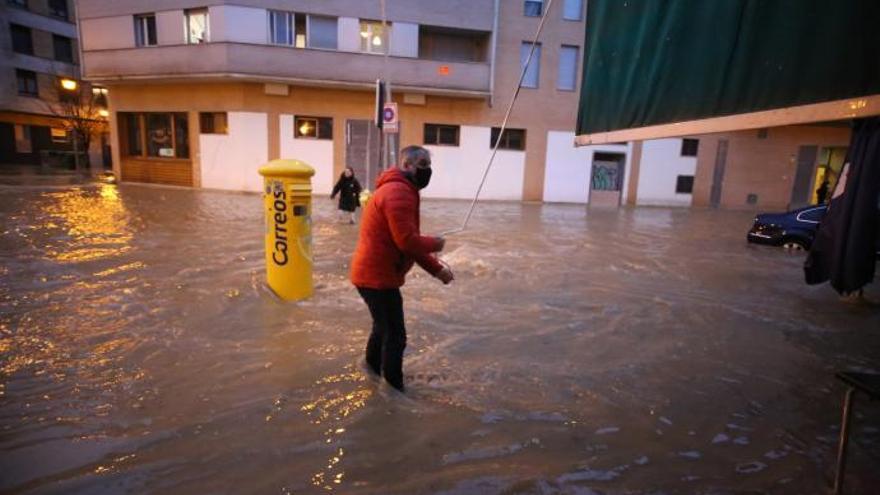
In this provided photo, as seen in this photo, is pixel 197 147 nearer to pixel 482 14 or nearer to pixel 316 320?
pixel 482 14

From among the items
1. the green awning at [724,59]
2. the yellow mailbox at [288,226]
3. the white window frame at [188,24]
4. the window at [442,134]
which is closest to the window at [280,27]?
the white window frame at [188,24]

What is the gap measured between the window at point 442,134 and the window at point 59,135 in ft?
95.7

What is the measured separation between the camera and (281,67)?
1961cm

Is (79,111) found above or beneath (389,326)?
above

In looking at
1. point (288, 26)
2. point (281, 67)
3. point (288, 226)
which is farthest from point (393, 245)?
point (288, 26)

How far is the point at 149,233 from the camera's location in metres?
10.6

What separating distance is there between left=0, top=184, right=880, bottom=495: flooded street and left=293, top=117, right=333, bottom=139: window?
13374 millimetres

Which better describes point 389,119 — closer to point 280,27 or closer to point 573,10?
point 280,27

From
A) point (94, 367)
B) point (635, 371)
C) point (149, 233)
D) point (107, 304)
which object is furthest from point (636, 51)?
point (149, 233)

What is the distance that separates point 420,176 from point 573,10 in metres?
21.6

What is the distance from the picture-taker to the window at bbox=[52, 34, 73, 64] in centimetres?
3581

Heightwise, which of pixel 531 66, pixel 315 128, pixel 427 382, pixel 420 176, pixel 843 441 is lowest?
pixel 427 382

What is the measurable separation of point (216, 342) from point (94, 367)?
0.97 m

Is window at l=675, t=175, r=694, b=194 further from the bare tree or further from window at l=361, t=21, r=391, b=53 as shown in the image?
the bare tree
